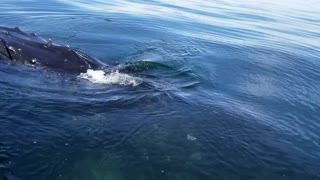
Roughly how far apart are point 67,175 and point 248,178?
2.89 meters

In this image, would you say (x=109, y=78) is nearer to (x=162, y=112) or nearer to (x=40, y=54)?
(x=40, y=54)

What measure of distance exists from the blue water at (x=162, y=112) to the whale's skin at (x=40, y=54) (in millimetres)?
281

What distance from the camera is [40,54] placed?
A: 33.6 ft

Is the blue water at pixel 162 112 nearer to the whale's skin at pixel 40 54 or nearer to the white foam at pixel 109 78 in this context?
the white foam at pixel 109 78

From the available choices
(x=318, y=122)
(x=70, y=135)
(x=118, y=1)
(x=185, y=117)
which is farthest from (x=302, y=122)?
(x=118, y=1)

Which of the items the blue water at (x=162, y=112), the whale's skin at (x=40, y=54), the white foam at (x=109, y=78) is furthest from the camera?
the whale's skin at (x=40, y=54)

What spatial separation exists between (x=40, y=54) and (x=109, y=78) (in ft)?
6.15

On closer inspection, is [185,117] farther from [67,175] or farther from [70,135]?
[67,175]

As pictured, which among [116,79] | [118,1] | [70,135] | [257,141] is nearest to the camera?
[70,135]

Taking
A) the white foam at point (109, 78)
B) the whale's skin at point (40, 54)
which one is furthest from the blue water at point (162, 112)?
the whale's skin at point (40, 54)

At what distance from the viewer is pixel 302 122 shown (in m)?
9.16

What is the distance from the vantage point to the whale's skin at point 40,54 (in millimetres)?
10094

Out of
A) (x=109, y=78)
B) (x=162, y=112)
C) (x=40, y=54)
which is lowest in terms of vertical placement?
(x=162, y=112)

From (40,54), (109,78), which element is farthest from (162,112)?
(40,54)
